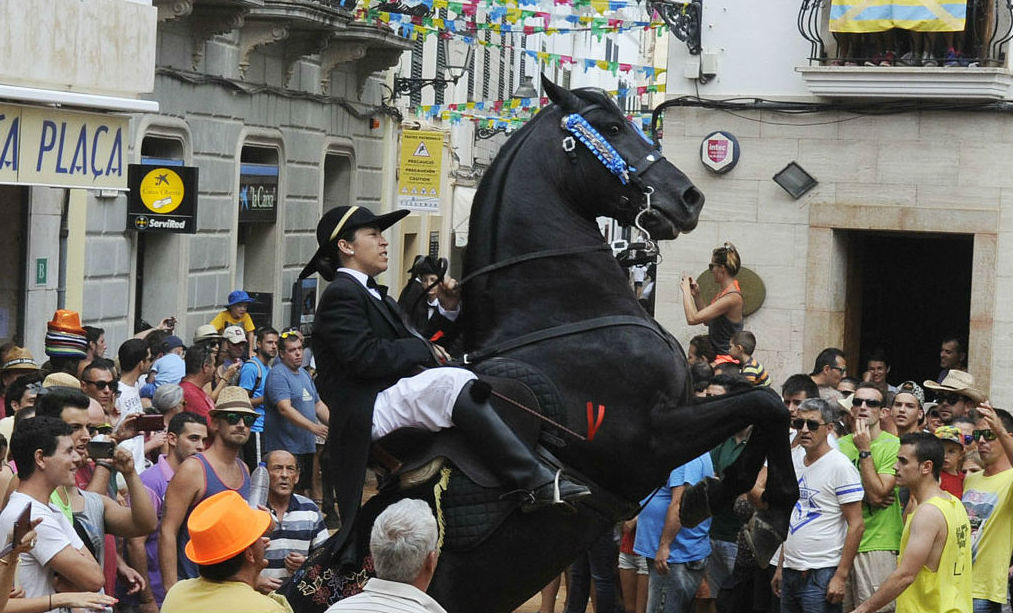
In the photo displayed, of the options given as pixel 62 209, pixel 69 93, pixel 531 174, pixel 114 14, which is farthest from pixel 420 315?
pixel 62 209

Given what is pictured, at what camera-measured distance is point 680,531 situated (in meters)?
10.1

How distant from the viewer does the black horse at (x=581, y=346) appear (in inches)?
270

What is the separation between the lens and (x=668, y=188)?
7.08 meters

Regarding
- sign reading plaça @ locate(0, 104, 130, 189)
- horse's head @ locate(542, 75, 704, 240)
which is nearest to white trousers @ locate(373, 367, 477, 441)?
horse's head @ locate(542, 75, 704, 240)

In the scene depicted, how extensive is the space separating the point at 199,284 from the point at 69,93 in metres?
6.36

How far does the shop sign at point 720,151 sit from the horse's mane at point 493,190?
33.4ft

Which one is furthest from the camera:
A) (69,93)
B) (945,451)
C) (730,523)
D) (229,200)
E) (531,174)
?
(229,200)

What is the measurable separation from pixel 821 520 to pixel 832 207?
8006 millimetres

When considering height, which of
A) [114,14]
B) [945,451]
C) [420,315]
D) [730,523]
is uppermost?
[114,14]

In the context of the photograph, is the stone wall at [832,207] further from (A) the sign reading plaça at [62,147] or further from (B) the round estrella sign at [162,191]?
(A) the sign reading plaça at [62,147]

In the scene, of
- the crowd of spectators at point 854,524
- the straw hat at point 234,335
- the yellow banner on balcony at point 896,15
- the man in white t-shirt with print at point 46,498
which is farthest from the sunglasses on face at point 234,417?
the yellow banner on balcony at point 896,15

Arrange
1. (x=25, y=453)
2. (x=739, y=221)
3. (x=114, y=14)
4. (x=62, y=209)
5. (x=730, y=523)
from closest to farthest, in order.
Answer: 1. (x=25, y=453)
2. (x=730, y=523)
3. (x=114, y=14)
4. (x=62, y=209)
5. (x=739, y=221)

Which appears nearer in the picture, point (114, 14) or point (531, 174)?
point (531, 174)

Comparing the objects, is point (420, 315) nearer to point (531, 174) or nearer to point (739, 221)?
point (531, 174)
